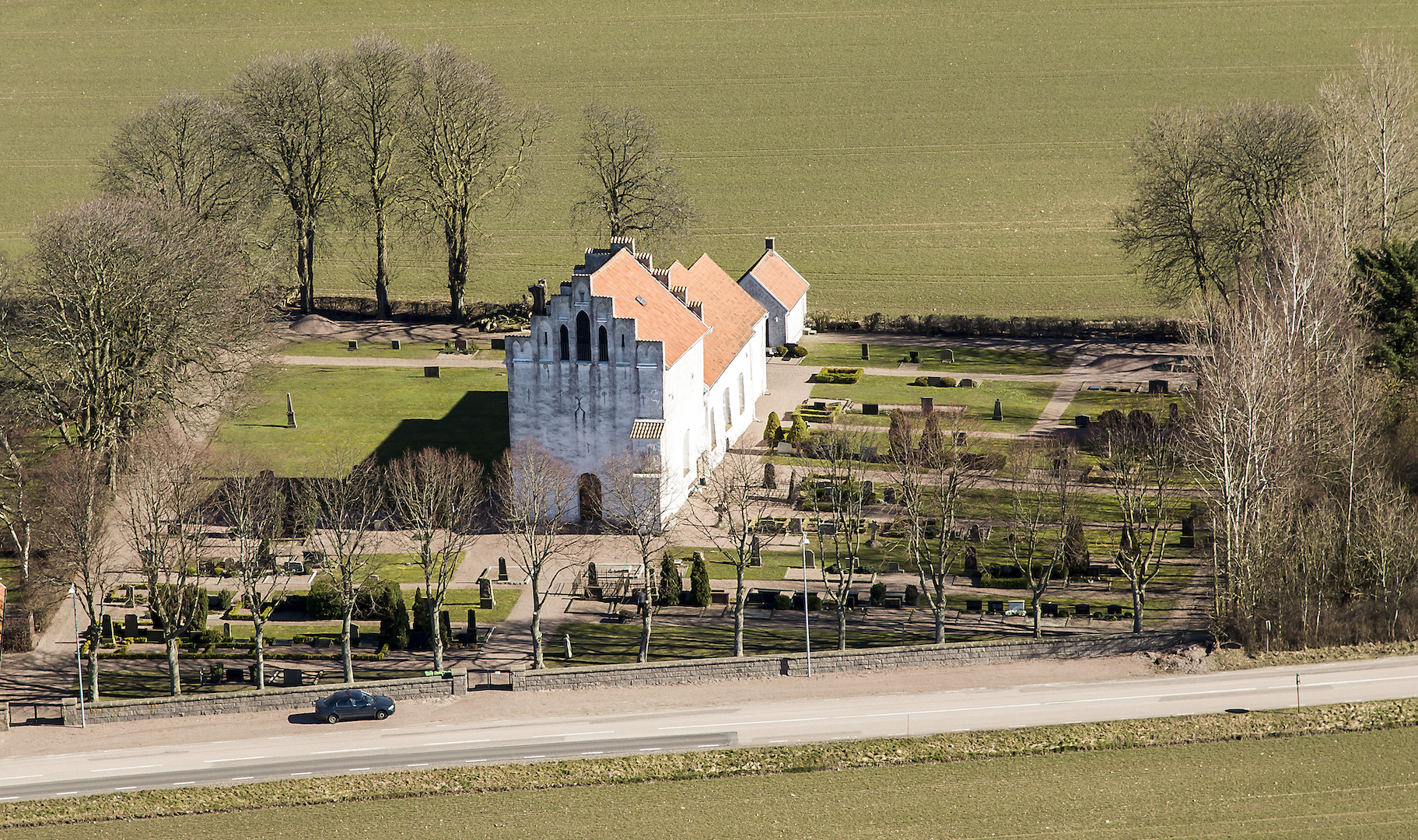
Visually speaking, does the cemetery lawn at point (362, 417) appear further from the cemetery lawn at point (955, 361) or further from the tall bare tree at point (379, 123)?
the cemetery lawn at point (955, 361)

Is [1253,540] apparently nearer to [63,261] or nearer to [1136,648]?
[1136,648]

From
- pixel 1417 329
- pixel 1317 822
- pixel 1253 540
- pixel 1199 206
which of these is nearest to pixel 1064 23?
pixel 1199 206

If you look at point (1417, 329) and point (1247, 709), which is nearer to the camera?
point (1247, 709)

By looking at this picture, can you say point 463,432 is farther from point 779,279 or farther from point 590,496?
point 779,279

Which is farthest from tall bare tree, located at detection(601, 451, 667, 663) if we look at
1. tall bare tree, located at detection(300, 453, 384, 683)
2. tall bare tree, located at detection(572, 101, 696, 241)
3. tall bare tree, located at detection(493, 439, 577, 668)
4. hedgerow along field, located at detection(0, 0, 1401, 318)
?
hedgerow along field, located at detection(0, 0, 1401, 318)

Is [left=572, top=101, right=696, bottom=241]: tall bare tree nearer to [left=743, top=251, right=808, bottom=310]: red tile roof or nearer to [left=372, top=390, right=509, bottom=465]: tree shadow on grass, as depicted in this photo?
[left=743, top=251, right=808, bottom=310]: red tile roof

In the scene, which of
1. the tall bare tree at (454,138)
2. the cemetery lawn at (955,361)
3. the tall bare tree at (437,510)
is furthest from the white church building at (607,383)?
the tall bare tree at (454,138)
